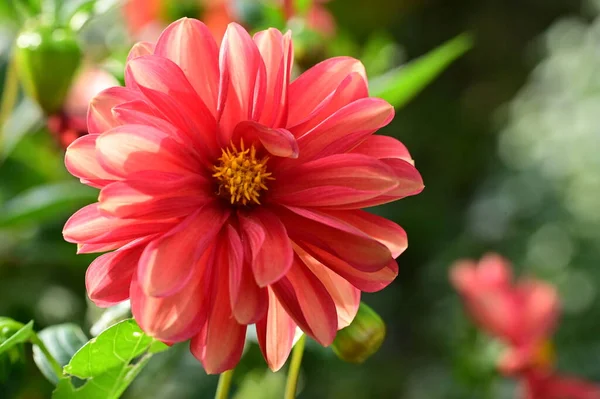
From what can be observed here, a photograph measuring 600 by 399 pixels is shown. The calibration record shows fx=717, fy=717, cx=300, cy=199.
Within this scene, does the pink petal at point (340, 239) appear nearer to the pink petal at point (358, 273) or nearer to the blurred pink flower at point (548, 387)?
the pink petal at point (358, 273)

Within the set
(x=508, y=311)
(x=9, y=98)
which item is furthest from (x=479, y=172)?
(x=9, y=98)

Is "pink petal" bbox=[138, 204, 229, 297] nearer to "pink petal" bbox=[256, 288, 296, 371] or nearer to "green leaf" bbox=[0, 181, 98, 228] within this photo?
"pink petal" bbox=[256, 288, 296, 371]

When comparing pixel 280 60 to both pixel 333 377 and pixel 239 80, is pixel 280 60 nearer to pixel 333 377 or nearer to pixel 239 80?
pixel 239 80

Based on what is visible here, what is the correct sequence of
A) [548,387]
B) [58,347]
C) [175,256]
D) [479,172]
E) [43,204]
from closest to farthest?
1. [175,256]
2. [58,347]
3. [43,204]
4. [548,387]
5. [479,172]

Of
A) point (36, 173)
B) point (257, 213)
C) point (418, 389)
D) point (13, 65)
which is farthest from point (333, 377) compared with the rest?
point (257, 213)

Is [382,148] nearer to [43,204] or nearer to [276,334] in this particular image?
[276,334]

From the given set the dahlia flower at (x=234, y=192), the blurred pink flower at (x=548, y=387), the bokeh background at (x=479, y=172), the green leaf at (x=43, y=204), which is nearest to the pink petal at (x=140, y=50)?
the dahlia flower at (x=234, y=192)

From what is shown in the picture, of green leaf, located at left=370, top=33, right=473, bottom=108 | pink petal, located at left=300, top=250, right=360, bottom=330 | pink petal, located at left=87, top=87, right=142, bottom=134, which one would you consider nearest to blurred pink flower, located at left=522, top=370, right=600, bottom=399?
green leaf, located at left=370, top=33, right=473, bottom=108
